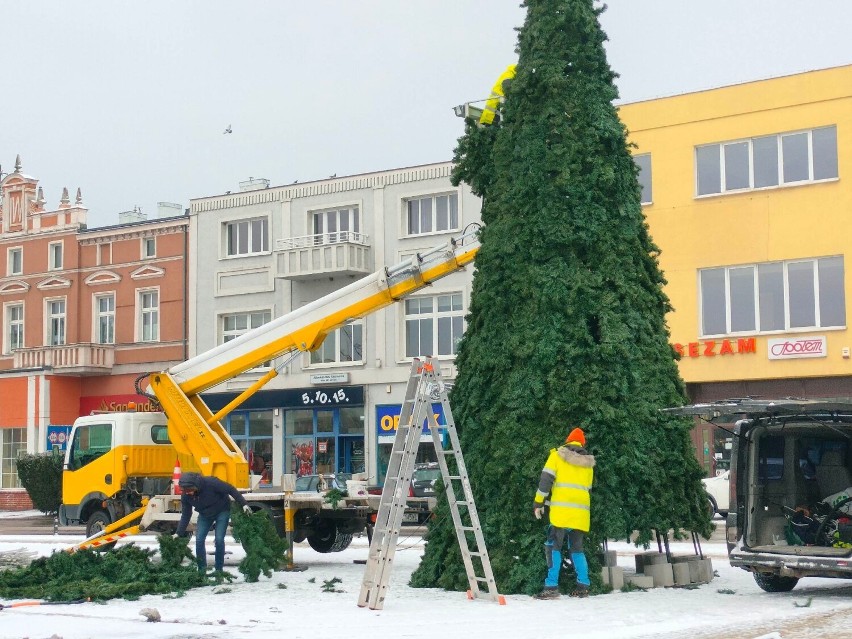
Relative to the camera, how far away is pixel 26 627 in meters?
12.1

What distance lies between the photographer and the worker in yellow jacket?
13.5 metres

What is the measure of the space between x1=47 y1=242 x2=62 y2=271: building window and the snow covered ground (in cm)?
3489

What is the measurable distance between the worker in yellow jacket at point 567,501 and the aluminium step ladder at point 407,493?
26.1 inches

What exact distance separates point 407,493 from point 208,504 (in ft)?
13.2

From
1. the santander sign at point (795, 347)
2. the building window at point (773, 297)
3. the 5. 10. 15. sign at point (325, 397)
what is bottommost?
the 5. 10. 15. sign at point (325, 397)

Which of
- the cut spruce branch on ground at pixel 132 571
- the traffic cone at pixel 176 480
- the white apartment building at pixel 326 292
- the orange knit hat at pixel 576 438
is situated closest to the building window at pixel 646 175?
the white apartment building at pixel 326 292

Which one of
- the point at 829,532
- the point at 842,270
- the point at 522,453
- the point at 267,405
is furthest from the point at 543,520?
the point at 267,405

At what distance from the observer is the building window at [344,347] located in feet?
138

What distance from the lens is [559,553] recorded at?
13.7m

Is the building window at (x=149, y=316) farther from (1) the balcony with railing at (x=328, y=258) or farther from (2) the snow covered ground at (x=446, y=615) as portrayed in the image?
(2) the snow covered ground at (x=446, y=615)

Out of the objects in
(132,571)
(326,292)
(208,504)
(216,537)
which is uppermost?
(326,292)

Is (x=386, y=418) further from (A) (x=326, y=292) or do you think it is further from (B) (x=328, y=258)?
(B) (x=328, y=258)

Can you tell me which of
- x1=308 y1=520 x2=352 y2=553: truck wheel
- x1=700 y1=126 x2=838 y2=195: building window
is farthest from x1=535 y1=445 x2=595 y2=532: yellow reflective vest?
x1=700 y1=126 x2=838 y2=195: building window

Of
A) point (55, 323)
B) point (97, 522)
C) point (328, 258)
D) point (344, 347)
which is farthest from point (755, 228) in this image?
point (55, 323)
